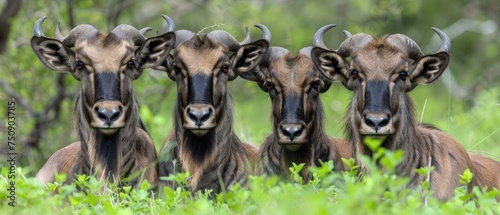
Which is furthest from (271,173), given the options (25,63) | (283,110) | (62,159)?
(25,63)

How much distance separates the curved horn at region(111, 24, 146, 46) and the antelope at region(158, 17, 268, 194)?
0.42m

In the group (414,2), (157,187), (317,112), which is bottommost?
(157,187)

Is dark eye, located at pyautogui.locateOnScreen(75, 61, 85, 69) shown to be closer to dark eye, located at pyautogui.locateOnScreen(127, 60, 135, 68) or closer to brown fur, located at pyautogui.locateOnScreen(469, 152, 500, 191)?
dark eye, located at pyautogui.locateOnScreen(127, 60, 135, 68)

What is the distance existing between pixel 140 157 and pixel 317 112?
2270 mm

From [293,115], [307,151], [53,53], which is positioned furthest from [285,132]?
[53,53]

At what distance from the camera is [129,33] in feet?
46.1

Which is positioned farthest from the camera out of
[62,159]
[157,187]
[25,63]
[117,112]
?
[25,63]

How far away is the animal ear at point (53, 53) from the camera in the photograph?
14.0 meters

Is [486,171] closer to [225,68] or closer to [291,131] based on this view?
[291,131]

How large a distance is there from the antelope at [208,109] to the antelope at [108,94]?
27 cm

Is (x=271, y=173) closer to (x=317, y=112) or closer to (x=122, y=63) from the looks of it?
(x=317, y=112)

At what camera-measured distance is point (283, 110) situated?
45.2 feet

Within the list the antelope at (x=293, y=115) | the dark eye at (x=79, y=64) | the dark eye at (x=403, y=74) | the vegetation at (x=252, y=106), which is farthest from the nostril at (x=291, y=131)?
the dark eye at (x=79, y=64)

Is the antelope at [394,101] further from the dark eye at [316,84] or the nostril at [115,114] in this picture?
the nostril at [115,114]
